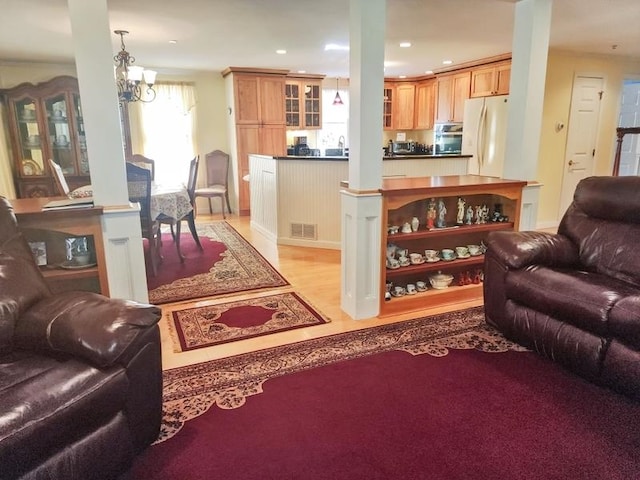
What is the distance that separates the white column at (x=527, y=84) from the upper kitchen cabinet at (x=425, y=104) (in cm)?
422

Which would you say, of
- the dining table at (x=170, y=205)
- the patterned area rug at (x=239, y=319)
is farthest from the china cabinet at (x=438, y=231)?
the dining table at (x=170, y=205)

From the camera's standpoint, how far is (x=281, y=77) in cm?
677

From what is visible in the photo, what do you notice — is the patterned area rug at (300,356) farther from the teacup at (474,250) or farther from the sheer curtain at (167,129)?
the sheer curtain at (167,129)

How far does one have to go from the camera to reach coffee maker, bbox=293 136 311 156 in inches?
270

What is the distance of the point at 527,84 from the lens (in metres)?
3.21

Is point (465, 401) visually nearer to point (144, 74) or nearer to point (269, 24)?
point (269, 24)

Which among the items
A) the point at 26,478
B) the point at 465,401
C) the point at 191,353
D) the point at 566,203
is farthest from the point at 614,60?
the point at 26,478

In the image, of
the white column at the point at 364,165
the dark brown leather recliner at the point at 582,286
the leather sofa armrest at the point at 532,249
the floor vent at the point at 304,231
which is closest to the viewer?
the dark brown leather recliner at the point at 582,286

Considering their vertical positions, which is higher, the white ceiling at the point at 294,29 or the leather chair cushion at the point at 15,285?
the white ceiling at the point at 294,29

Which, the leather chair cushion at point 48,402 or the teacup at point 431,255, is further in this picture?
the teacup at point 431,255

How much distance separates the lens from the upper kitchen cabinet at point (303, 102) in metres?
7.24

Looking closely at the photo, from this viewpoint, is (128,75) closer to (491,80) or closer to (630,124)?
(491,80)

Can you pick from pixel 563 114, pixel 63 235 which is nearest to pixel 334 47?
pixel 563 114

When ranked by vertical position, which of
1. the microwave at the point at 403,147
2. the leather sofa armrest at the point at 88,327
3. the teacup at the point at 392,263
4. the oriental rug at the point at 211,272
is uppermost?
the microwave at the point at 403,147
